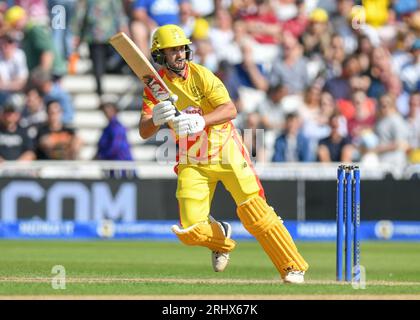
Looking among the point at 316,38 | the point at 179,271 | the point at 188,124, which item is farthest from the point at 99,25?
the point at 188,124

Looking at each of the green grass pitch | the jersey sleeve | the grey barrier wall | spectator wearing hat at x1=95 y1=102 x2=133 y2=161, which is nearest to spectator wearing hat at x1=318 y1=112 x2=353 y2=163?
the grey barrier wall

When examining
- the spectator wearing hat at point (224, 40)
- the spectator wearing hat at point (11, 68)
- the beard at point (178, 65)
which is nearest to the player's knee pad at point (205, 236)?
the beard at point (178, 65)

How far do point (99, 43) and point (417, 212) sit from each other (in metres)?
5.86

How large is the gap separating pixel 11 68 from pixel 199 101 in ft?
33.1

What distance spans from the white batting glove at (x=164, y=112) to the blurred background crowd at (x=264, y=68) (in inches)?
320

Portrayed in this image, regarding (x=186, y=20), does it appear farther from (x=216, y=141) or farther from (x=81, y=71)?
(x=216, y=141)

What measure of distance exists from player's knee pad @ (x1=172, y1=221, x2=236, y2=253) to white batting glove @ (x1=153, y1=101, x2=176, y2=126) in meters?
0.88

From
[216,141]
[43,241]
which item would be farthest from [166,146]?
[216,141]

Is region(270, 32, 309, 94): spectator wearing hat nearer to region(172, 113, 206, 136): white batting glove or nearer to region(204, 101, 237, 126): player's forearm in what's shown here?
region(204, 101, 237, 126): player's forearm

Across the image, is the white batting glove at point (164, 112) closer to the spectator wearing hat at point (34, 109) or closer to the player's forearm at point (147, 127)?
the player's forearm at point (147, 127)

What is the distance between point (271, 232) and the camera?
975 cm

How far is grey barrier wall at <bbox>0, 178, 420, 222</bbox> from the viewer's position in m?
17.4

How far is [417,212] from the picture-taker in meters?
17.7

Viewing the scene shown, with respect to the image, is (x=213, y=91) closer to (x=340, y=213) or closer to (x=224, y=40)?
(x=340, y=213)
